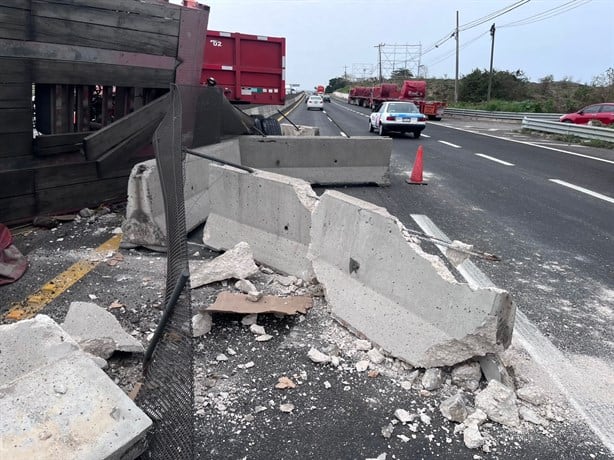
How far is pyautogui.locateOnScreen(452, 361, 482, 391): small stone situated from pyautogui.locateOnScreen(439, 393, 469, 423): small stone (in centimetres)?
27

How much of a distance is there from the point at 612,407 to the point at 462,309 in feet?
3.70

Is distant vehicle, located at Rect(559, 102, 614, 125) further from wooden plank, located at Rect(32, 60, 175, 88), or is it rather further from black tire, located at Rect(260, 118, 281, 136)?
wooden plank, located at Rect(32, 60, 175, 88)

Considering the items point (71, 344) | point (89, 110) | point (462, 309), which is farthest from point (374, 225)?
point (89, 110)

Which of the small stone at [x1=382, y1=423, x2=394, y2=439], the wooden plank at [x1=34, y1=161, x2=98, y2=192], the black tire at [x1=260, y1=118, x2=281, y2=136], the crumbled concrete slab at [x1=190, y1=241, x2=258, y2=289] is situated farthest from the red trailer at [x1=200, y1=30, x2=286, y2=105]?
the small stone at [x1=382, y1=423, x2=394, y2=439]

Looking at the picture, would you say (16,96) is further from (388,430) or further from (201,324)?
(388,430)

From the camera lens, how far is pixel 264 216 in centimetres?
582

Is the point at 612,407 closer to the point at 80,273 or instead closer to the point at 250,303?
the point at 250,303

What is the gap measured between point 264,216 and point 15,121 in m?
3.29

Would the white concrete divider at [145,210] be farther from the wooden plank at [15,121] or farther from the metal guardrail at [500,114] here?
the metal guardrail at [500,114]

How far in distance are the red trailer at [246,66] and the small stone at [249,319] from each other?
34.0 feet

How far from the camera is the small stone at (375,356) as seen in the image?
3.93m

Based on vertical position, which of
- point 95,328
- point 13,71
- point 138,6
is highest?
point 138,6

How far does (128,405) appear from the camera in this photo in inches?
104

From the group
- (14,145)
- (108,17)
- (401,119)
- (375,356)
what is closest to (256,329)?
(375,356)
